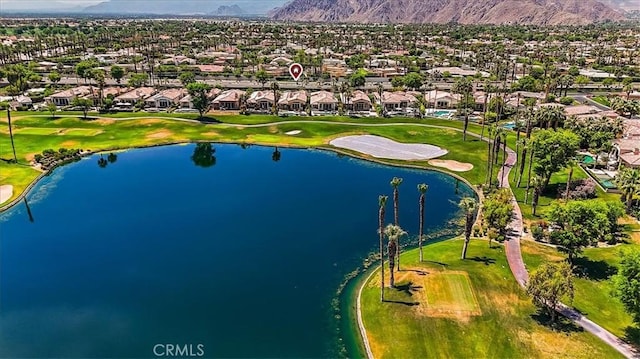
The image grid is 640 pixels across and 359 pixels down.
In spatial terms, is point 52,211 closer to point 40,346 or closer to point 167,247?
point 167,247

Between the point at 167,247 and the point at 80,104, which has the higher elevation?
the point at 80,104

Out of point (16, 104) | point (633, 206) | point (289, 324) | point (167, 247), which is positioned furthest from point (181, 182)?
point (16, 104)

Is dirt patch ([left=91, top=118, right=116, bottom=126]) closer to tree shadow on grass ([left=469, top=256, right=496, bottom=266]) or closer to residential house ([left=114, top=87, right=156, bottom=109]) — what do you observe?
residential house ([left=114, top=87, right=156, bottom=109])

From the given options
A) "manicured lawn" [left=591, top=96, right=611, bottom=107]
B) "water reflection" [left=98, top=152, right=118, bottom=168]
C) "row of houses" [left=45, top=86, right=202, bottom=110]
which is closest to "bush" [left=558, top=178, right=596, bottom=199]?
"manicured lawn" [left=591, top=96, right=611, bottom=107]

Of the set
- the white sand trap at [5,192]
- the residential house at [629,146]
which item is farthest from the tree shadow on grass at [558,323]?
the white sand trap at [5,192]

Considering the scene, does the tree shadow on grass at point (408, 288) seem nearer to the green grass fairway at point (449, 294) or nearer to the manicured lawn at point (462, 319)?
the manicured lawn at point (462, 319)

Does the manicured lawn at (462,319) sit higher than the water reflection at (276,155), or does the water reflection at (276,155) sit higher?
the water reflection at (276,155)
